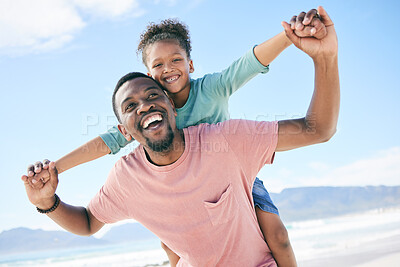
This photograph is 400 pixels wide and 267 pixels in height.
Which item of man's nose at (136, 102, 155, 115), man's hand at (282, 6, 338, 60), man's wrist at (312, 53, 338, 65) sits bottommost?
man's nose at (136, 102, 155, 115)

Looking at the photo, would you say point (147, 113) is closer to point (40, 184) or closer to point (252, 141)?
point (252, 141)

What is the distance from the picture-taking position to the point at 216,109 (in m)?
3.60

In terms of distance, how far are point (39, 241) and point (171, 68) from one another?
30.1 metres

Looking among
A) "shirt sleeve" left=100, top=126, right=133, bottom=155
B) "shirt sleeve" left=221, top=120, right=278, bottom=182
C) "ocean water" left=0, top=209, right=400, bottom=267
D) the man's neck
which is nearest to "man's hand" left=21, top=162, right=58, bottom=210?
the man's neck

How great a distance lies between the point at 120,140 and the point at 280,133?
Result: 162 centimetres

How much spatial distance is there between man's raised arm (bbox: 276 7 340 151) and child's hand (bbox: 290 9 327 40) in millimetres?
34

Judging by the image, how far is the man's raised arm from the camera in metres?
2.20

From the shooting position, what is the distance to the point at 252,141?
8.54ft

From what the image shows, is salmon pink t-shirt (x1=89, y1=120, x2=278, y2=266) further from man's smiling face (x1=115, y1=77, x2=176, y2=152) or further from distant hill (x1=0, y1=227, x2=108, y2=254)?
distant hill (x1=0, y1=227, x2=108, y2=254)

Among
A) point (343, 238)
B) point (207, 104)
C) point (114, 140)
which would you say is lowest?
point (343, 238)

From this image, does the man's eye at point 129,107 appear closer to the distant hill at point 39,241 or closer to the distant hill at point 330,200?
the distant hill at point 39,241

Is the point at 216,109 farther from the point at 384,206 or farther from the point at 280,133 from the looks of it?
the point at 384,206

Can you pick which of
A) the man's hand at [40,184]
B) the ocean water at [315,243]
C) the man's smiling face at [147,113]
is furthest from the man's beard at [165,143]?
the ocean water at [315,243]

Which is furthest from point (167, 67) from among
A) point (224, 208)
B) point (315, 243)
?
point (315, 243)
